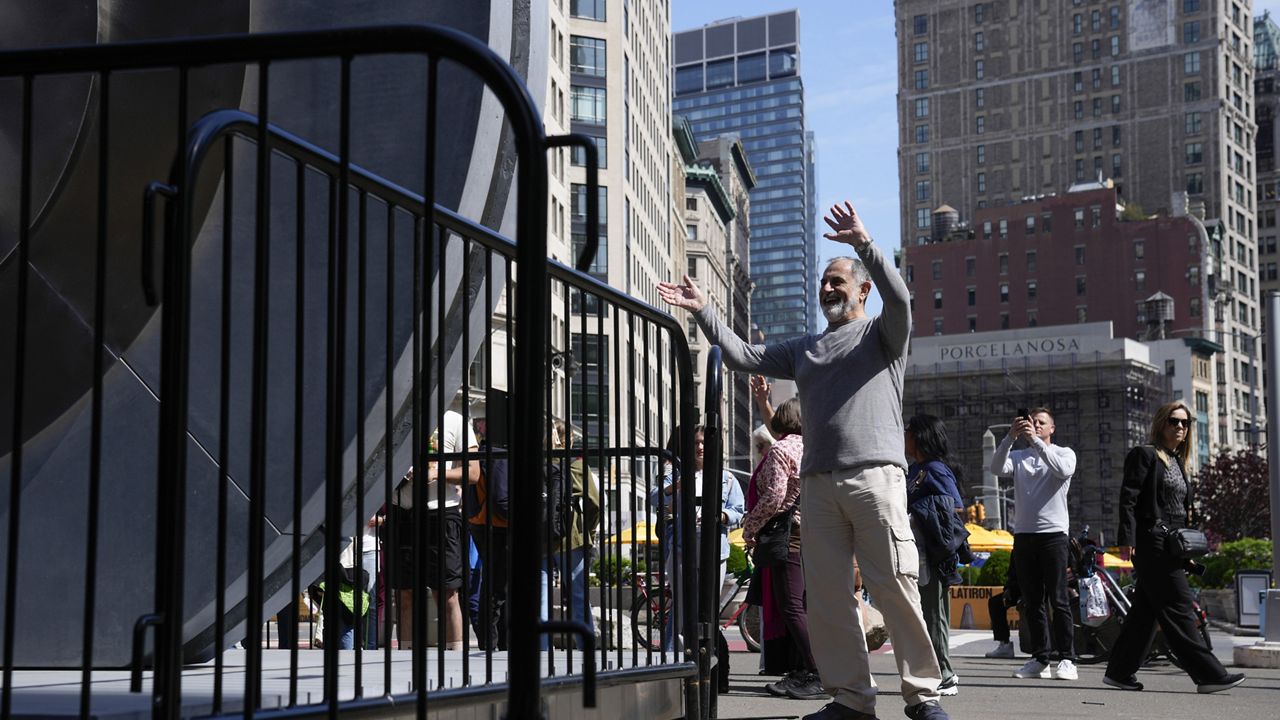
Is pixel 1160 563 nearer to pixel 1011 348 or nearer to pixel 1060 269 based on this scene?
pixel 1011 348

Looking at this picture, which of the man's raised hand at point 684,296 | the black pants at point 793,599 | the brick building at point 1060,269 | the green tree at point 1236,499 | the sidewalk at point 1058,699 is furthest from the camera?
the brick building at point 1060,269

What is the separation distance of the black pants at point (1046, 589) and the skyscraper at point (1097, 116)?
118 m

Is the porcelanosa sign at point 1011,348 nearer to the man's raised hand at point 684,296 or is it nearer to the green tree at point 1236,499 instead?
the green tree at point 1236,499

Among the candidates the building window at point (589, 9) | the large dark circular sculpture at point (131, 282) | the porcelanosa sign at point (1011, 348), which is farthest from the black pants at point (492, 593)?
the porcelanosa sign at point (1011, 348)

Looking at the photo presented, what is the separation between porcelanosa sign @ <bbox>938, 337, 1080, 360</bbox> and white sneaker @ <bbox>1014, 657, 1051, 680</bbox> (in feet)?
338

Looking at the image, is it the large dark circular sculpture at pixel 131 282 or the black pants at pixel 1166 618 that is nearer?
the large dark circular sculpture at pixel 131 282

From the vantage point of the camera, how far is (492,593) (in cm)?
496

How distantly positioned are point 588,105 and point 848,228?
7758 cm

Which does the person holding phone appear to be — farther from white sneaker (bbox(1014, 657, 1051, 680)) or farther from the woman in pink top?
the woman in pink top

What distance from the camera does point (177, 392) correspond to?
10.1 feet

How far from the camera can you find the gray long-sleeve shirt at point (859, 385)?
712 cm

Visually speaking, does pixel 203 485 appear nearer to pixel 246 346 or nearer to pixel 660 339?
pixel 246 346

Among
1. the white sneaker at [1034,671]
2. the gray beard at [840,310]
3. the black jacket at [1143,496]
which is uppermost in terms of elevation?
the gray beard at [840,310]

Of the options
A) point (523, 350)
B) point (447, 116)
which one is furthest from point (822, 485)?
point (523, 350)
